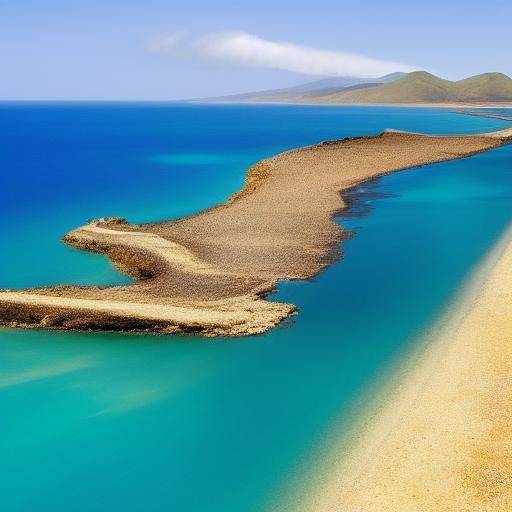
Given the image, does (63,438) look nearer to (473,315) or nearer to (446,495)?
(446,495)

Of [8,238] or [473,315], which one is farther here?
[8,238]

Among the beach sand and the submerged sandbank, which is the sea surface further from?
the beach sand

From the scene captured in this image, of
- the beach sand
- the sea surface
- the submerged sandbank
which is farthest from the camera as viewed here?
the submerged sandbank

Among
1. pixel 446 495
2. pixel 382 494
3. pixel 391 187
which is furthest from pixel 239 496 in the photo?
pixel 391 187

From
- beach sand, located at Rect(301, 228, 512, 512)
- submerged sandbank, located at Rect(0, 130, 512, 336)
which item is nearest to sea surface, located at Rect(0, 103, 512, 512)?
submerged sandbank, located at Rect(0, 130, 512, 336)

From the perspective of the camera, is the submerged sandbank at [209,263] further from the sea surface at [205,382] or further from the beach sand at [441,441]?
the beach sand at [441,441]

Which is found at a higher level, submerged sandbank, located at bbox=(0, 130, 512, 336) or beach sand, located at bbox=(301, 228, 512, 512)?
submerged sandbank, located at bbox=(0, 130, 512, 336)

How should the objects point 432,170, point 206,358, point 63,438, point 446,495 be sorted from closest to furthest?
1. point 446,495
2. point 63,438
3. point 206,358
4. point 432,170
